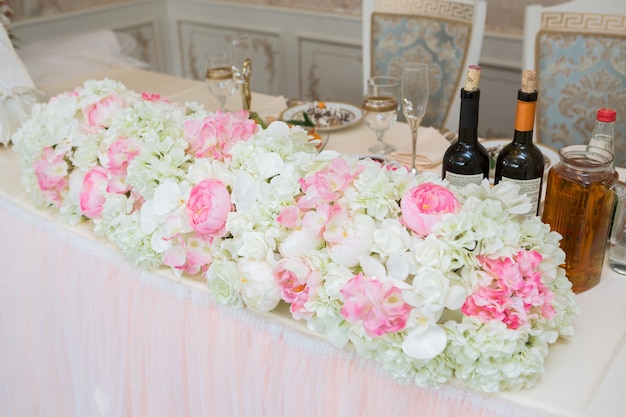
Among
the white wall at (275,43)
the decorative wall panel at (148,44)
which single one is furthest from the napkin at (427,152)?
the decorative wall panel at (148,44)

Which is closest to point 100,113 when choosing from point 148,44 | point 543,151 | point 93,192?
point 93,192

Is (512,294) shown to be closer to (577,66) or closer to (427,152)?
(427,152)

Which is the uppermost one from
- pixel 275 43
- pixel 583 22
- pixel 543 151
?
pixel 583 22

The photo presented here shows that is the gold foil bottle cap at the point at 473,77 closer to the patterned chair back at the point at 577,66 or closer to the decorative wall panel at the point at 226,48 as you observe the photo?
the patterned chair back at the point at 577,66

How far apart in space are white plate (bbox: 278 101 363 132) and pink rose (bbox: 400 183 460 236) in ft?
2.84

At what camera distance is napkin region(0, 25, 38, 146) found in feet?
5.41

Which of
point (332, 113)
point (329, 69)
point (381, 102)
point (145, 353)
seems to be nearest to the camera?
point (145, 353)

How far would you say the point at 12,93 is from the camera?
1.65 m

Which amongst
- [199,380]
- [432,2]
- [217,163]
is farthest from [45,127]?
[432,2]

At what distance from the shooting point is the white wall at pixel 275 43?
2.91 meters

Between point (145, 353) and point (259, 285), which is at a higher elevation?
point (259, 285)

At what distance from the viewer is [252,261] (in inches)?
37.4

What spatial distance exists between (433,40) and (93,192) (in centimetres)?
135

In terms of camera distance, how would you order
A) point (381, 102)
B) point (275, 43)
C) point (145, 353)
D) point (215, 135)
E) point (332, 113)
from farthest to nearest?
point (275, 43), point (332, 113), point (381, 102), point (145, 353), point (215, 135)
